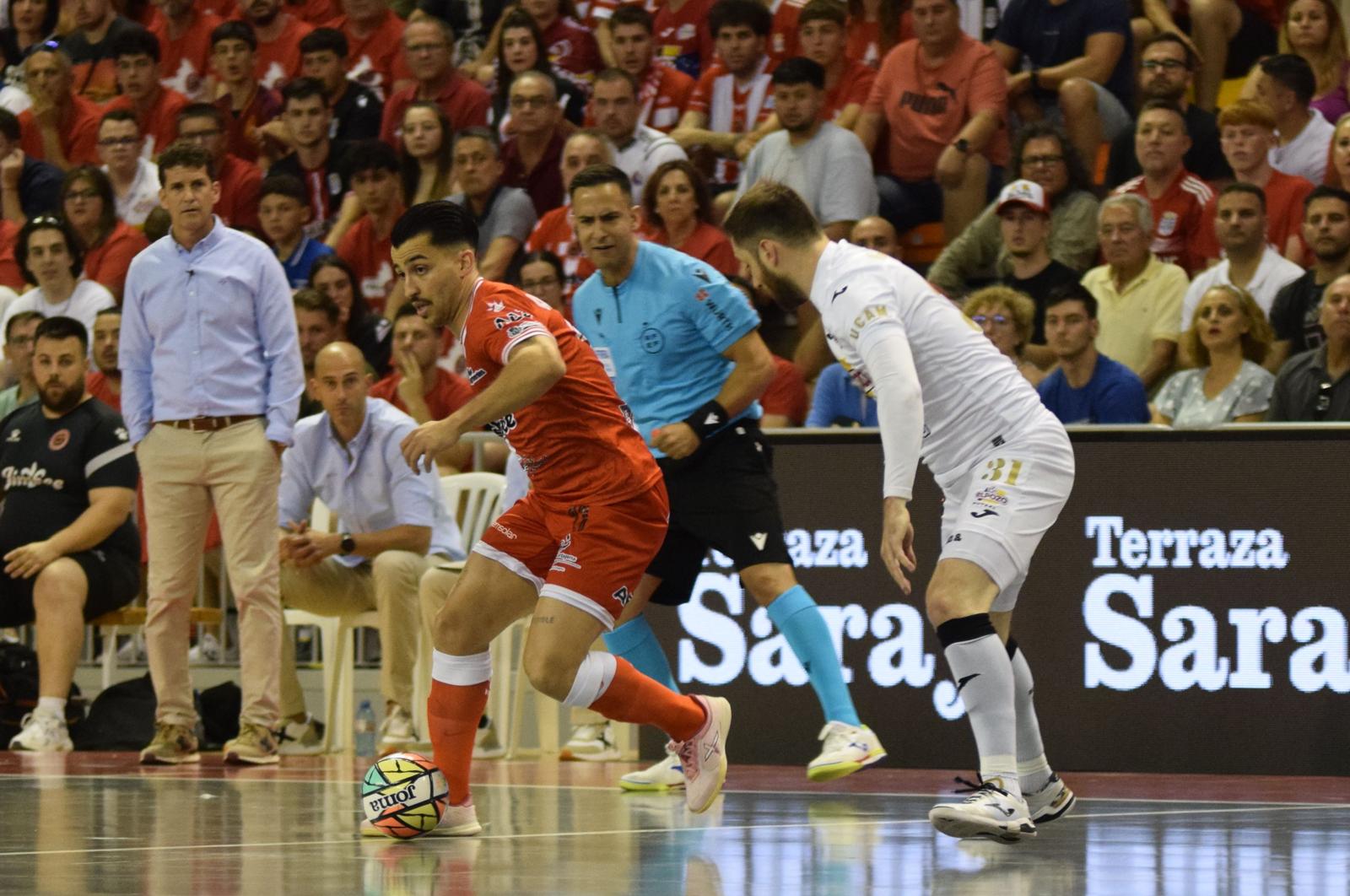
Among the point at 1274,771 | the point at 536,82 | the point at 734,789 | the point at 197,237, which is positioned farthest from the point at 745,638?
the point at 536,82

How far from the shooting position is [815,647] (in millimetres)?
7945

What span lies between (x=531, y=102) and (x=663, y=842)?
8282 mm

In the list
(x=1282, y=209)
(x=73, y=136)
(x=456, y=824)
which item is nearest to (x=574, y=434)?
(x=456, y=824)

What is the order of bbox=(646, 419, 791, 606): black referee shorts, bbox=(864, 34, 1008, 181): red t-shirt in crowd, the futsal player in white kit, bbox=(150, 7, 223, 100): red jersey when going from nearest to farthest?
the futsal player in white kit, bbox=(646, 419, 791, 606): black referee shorts, bbox=(864, 34, 1008, 181): red t-shirt in crowd, bbox=(150, 7, 223, 100): red jersey

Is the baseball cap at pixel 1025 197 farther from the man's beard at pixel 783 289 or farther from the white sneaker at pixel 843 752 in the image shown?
the man's beard at pixel 783 289

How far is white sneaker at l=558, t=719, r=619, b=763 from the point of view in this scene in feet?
34.5

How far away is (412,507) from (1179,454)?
160 inches

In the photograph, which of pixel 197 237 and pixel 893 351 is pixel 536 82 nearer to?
pixel 197 237

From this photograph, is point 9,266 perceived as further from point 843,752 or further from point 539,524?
point 539,524

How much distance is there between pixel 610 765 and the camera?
1003 centimetres

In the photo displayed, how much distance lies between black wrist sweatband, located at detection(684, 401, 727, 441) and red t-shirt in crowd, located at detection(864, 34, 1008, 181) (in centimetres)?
484

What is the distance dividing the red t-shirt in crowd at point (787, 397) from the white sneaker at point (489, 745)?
2.33 meters

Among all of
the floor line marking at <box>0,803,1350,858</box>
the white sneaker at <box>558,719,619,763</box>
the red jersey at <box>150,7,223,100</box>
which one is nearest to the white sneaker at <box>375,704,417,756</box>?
the white sneaker at <box>558,719,619,763</box>

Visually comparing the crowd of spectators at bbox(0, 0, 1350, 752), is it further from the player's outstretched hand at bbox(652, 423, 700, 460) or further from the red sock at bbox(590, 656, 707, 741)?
the red sock at bbox(590, 656, 707, 741)
